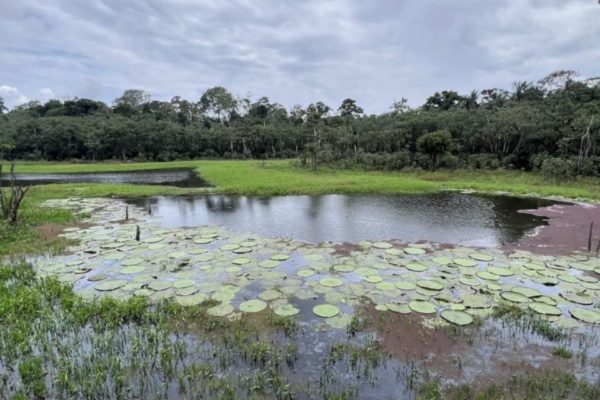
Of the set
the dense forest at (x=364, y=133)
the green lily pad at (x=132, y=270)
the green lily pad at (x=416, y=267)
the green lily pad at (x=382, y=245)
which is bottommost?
the green lily pad at (x=132, y=270)

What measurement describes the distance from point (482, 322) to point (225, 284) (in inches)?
210

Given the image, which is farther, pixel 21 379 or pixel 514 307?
pixel 514 307

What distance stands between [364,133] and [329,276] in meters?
39.3

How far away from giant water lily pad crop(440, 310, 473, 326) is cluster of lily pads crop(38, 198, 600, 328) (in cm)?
2

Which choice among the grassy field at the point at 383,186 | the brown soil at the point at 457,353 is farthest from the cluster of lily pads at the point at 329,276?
the grassy field at the point at 383,186

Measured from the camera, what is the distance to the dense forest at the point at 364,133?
31766 millimetres

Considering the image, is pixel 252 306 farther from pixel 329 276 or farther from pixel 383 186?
pixel 383 186

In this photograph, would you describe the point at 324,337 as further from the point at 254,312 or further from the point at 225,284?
the point at 225,284

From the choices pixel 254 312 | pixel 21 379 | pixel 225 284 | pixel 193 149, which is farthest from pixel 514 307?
pixel 193 149

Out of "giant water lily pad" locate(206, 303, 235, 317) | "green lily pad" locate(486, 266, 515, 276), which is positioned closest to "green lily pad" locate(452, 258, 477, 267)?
"green lily pad" locate(486, 266, 515, 276)

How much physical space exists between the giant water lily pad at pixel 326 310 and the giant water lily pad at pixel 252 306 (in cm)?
104

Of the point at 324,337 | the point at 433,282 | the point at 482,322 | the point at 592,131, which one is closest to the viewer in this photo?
the point at 324,337

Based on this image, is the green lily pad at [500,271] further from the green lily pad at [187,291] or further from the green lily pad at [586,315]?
the green lily pad at [187,291]

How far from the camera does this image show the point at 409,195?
21.8 meters
